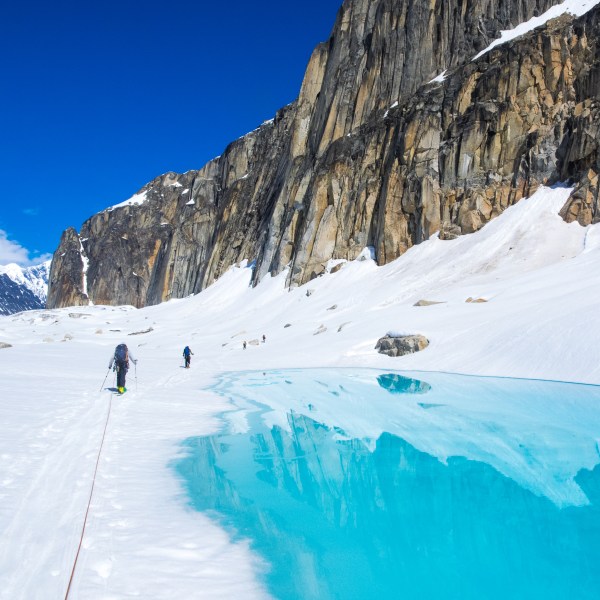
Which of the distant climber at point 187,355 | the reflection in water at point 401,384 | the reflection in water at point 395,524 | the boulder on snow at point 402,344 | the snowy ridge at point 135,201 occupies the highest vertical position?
the snowy ridge at point 135,201

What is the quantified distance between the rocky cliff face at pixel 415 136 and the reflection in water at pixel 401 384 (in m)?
28.2

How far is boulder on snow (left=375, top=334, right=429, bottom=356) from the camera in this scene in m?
25.0

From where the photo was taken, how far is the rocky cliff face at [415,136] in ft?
153

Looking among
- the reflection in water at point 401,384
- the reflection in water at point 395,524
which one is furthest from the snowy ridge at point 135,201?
the reflection in water at point 395,524

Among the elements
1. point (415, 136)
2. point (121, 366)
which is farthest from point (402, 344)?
point (415, 136)

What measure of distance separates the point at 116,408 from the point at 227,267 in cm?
7702

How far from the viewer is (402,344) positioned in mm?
25469

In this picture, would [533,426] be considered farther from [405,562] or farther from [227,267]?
[227,267]

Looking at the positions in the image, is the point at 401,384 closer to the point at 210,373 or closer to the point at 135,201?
the point at 210,373

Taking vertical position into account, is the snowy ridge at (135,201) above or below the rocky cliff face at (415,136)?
above

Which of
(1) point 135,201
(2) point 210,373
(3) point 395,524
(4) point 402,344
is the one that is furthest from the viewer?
(1) point 135,201

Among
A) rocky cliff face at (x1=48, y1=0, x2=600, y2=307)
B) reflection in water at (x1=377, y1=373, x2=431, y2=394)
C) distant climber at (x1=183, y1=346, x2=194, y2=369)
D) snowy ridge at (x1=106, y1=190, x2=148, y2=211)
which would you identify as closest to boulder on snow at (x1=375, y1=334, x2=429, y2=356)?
reflection in water at (x1=377, y1=373, x2=431, y2=394)

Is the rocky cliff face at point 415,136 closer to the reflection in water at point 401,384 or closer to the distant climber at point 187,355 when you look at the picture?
the reflection in water at point 401,384

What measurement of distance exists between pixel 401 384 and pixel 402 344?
6.53 m
